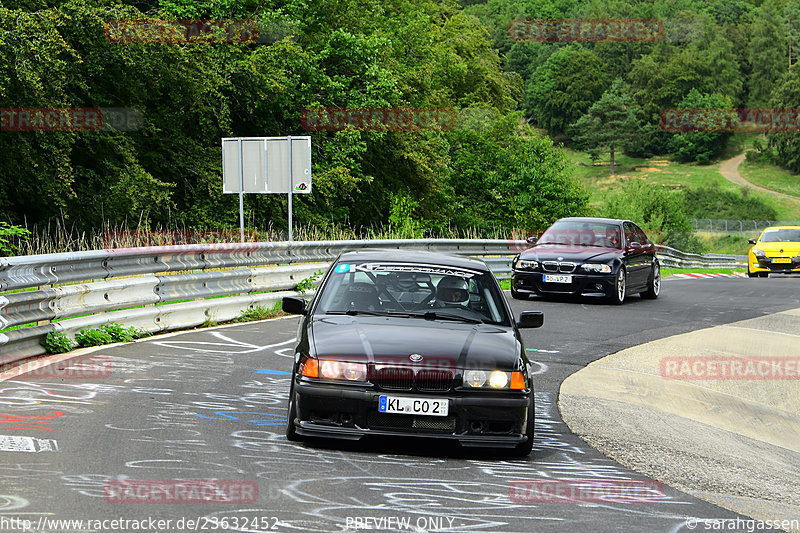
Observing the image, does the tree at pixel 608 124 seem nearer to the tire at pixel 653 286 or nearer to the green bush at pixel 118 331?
the tire at pixel 653 286

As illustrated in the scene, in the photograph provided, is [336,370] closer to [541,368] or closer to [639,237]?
[541,368]

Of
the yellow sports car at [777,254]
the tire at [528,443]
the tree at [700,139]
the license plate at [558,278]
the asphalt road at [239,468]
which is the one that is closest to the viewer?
the asphalt road at [239,468]

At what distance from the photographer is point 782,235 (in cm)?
3400

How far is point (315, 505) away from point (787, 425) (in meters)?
5.55

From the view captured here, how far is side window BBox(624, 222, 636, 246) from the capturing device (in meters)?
20.1


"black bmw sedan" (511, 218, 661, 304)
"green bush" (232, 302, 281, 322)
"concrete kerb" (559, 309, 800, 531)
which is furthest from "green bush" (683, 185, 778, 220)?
"concrete kerb" (559, 309, 800, 531)

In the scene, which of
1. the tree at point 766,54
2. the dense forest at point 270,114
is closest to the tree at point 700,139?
the tree at point 766,54

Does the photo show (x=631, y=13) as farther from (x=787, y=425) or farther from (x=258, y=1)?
(x=787, y=425)

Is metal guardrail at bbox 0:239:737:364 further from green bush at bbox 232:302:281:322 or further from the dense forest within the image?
the dense forest

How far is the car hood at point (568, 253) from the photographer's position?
62.0ft

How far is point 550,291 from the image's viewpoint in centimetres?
1872

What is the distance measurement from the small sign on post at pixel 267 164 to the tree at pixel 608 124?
136m

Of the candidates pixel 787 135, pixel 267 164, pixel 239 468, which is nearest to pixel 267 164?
pixel 267 164

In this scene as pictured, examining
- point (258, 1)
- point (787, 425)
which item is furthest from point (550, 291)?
point (258, 1)
